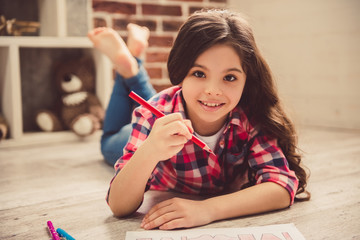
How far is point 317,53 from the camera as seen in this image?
A: 6.54 feet

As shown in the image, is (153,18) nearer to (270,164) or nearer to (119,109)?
(119,109)

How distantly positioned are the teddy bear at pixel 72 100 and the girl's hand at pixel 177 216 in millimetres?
1022

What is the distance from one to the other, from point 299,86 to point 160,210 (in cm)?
153

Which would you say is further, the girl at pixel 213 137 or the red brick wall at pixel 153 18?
the red brick wall at pixel 153 18

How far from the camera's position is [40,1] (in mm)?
1765

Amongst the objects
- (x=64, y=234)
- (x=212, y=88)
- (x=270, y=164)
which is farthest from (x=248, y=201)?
(x=64, y=234)

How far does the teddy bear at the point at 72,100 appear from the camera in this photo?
69.2 inches

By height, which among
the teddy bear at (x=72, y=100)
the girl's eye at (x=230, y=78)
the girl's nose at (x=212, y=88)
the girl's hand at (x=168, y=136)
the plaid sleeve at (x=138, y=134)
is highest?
the girl's eye at (x=230, y=78)

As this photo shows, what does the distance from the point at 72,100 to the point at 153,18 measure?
605mm

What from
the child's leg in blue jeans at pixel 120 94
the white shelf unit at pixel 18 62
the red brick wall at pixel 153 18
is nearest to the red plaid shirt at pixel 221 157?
the child's leg in blue jeans at pixel 120 94

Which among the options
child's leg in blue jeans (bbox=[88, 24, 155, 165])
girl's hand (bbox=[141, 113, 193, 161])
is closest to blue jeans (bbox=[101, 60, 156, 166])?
child's leg in blue jeans (bbox=[88, 24, 155, 165])

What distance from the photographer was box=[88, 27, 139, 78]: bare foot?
1.28 m

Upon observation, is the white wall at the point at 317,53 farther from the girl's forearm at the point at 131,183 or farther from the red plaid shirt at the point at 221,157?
the girl's forearm at the point at 131,183

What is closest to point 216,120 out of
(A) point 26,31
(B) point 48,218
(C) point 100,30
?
(B) point 48,218
